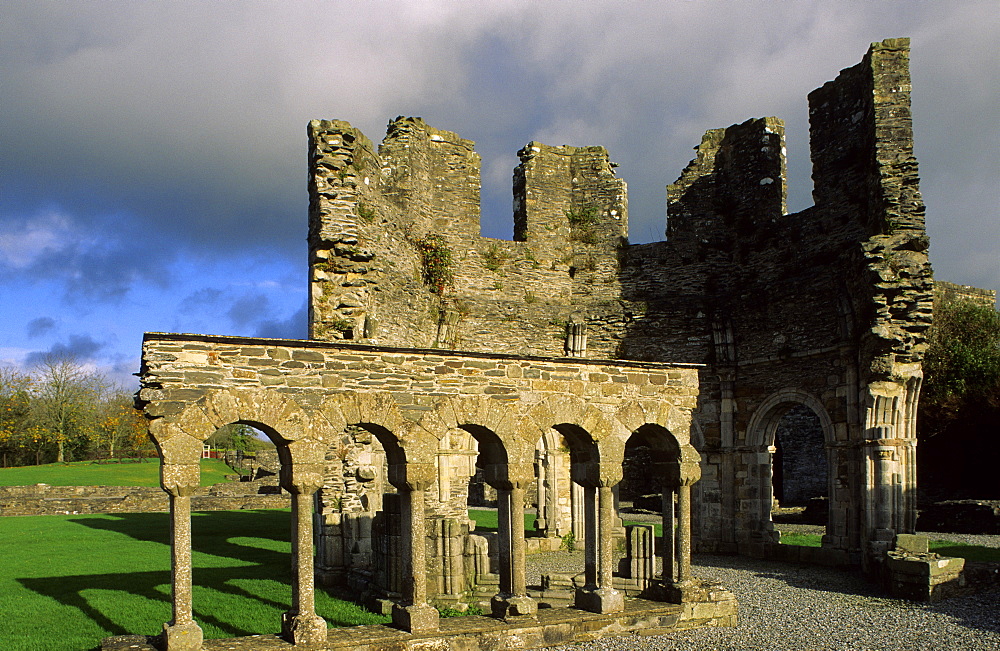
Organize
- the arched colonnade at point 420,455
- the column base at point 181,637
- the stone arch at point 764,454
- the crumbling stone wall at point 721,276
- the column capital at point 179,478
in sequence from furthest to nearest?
1. the stone arch at point 764,454
2. the crumbling stone wall at point 721,276
3. the arched colonnade at point 420,455
4. the column capital at point 179,478
5. the column base at point 181,637

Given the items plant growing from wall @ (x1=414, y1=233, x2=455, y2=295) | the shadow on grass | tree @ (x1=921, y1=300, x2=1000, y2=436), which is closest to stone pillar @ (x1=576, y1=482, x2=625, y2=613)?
the shadow on grass

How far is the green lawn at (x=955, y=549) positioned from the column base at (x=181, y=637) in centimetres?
1390

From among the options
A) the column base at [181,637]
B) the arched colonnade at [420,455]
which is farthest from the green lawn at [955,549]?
the column base at [181,637]

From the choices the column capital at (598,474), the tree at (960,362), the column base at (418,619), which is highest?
the tree at (960,362)

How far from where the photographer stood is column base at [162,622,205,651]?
29.4 ft

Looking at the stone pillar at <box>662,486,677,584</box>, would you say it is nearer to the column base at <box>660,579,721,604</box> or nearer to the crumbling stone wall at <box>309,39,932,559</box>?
the column base at <box>660,579,721,604</box>

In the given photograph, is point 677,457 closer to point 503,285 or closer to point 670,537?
point 670,537

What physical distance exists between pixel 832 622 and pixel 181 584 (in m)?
8.65

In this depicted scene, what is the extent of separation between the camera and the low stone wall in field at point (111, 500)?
2952 centimetres

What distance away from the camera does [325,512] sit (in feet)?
48.6

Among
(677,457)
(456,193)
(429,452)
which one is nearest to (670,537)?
(677,457)

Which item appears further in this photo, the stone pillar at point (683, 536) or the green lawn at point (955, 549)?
the green lawn at point (955, 549)

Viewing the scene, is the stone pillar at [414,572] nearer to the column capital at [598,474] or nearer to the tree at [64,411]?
the column capital at [598,474]

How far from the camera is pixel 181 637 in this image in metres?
8.99
